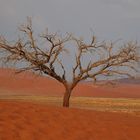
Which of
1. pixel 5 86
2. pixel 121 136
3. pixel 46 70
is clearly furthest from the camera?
pixel 5 86

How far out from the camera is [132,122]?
2075 centimetres

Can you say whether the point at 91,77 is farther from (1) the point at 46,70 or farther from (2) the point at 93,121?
(2) the point at 93,121

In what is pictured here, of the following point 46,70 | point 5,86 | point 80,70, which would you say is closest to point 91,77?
point 80,70

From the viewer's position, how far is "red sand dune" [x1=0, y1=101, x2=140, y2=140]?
49.3 feet

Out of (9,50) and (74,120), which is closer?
(74,120)

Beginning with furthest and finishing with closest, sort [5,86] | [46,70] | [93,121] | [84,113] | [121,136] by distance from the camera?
[5,86]
[46,70]
[84,113]
[93,121]
[121,136]

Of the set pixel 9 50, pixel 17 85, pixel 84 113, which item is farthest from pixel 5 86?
pixel 84 113

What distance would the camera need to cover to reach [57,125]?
16.7 meters

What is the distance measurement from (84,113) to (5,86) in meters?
88.6

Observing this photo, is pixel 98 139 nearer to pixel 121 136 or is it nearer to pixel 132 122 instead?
pixel 121 136

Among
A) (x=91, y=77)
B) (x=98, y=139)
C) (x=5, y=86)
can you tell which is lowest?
(x=98, y=139)

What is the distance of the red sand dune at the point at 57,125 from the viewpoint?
15.0 metres

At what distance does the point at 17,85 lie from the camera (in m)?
111

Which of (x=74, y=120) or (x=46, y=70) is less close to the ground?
(x=46, y=70)
